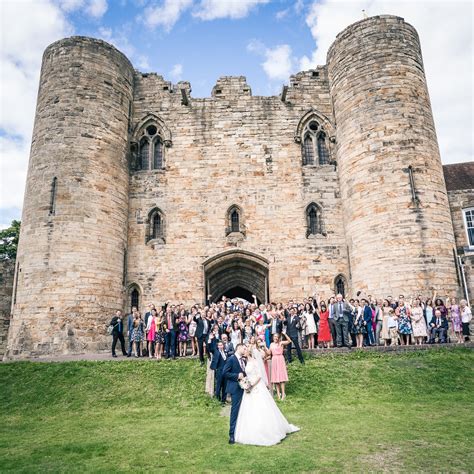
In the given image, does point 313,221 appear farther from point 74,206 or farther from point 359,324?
point 74,206

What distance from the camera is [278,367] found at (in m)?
9.65

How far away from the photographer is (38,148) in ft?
56.6

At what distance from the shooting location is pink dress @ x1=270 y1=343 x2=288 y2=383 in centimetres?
958

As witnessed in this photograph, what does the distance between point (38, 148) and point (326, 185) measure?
11.9m

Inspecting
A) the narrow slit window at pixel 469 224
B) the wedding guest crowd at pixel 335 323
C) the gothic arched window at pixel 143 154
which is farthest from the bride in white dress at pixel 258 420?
the narrow slit window at pixel 469 224

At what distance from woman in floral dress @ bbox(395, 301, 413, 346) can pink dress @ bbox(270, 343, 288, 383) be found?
5.01 m

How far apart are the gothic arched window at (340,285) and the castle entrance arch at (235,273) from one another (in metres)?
2.93

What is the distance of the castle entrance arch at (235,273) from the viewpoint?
59.6 ft

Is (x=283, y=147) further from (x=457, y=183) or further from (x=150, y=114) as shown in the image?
(x=457, y=183)

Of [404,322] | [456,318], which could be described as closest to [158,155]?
[404,322]

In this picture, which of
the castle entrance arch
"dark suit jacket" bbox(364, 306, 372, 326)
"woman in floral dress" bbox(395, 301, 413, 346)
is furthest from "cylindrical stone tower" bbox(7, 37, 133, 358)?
"woman in floral dress" bbox(395, 301, 413, 346)

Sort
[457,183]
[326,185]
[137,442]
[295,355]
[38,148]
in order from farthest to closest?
[457,183] → [326,185] → [38,148] → [295,355] → [137,442]

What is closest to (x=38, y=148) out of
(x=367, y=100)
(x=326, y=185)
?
(x=326, y=185)

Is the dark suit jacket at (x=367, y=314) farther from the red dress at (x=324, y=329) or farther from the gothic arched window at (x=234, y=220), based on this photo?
the gothic arched window at (x=234, y=220)
